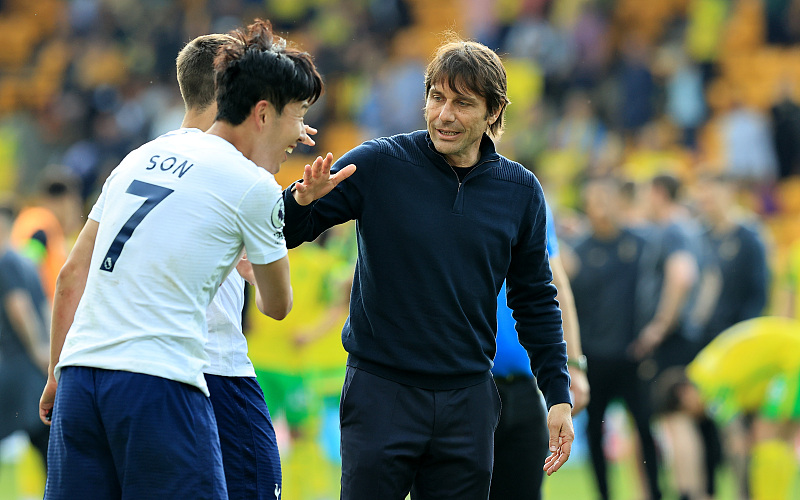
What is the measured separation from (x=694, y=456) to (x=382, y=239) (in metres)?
5.49

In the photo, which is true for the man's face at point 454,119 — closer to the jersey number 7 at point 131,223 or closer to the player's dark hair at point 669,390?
the jersey number 7 at point 131,223

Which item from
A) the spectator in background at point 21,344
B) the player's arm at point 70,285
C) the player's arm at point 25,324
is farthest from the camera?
the player's arm at point 25,324

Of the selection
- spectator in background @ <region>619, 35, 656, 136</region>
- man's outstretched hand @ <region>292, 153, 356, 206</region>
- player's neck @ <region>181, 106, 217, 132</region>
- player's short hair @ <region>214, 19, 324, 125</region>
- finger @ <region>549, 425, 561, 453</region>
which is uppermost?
spectator in background @ <region>619, 35, 656, 136</region>

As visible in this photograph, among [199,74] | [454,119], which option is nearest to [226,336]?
[199,74]

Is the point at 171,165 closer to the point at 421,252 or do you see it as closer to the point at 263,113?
the point at 263,113

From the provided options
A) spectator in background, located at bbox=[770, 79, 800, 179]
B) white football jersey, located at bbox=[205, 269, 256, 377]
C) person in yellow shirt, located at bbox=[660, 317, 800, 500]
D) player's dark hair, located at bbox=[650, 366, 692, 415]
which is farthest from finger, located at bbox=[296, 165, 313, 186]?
spectator in background, located at bbox=[770, 79, 800, 179]

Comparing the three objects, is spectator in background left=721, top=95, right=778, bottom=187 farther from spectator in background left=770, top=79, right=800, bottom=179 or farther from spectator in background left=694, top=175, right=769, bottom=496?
spectator in background left=694, top=175, right=769, bottom=496

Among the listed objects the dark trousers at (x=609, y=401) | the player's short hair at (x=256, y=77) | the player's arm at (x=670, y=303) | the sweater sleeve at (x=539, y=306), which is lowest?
the dark trousers at (x=609, y=401)

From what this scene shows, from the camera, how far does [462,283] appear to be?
136 inches

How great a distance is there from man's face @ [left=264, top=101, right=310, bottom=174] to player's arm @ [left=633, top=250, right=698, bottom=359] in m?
5.92

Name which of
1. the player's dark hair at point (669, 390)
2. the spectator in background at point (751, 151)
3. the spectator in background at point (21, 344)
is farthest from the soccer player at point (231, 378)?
the spectator in background at point (751, 151)

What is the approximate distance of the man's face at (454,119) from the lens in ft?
11.6

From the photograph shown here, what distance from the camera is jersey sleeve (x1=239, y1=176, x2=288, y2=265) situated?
9.77 ft

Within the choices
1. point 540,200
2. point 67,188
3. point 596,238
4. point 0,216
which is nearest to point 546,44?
point 596,238
